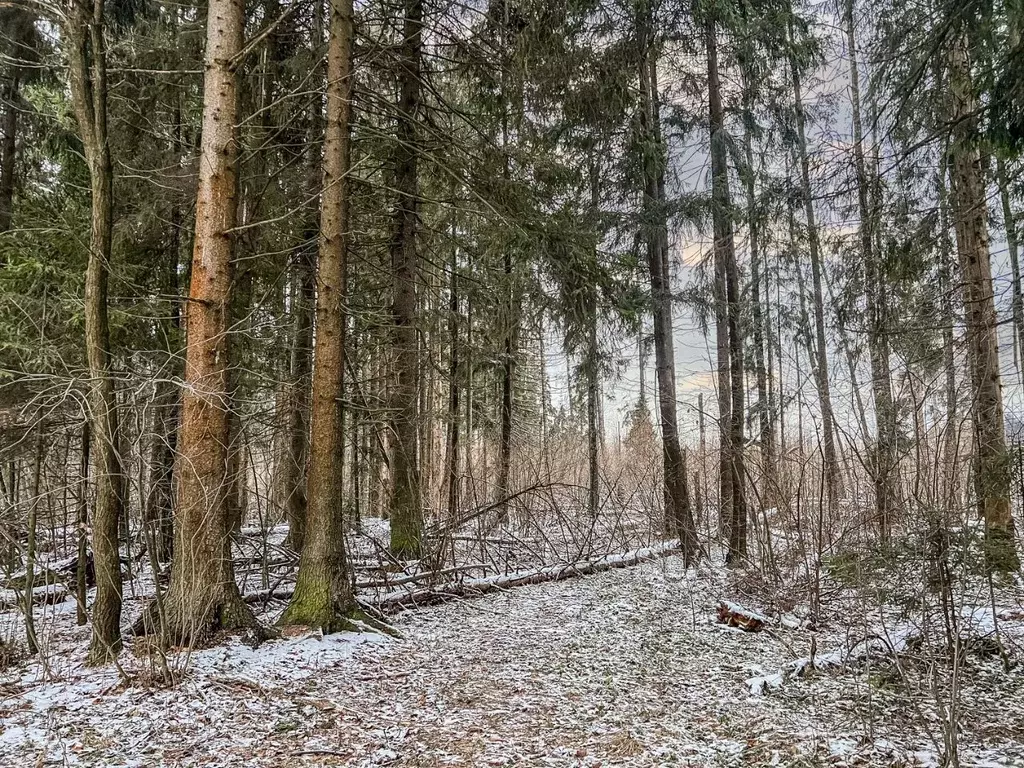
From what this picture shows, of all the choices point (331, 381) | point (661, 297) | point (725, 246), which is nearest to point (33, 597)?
point (331, 381)

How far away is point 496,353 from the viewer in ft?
37.7

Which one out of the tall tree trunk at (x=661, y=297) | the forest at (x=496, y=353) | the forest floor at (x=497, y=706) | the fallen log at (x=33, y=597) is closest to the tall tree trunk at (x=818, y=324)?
the forest at (x=496, y=353)

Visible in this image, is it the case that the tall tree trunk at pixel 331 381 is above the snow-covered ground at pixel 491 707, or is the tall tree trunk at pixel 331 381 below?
above

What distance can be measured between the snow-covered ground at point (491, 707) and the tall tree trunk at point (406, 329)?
2368 millimetres

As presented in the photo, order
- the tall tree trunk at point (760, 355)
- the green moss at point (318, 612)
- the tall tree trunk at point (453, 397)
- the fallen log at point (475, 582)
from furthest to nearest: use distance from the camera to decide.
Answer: the tall tree trunk at point (453, 397) → the tall tree trunk at point (760, 355) → the fallen log at point (475, 582) → the green moss at point (318, 612)

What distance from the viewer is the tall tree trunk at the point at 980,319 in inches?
172

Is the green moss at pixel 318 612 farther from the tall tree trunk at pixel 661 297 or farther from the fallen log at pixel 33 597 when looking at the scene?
the tall tree trunk at pixel 661 297

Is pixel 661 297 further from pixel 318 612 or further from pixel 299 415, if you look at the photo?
pixel 318 612

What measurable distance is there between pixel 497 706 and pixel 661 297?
636cm

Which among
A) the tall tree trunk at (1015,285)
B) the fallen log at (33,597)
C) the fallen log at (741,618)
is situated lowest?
the fallen log at (741,618)

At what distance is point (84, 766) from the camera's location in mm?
2859

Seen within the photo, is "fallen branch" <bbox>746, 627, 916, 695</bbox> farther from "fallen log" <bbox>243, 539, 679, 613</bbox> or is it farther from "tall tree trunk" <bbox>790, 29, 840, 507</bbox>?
"fallen log" <bbox>243, 539, 679, 613</bbox>

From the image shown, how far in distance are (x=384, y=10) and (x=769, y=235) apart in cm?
551

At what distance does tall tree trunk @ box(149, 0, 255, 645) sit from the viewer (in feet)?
14.0
